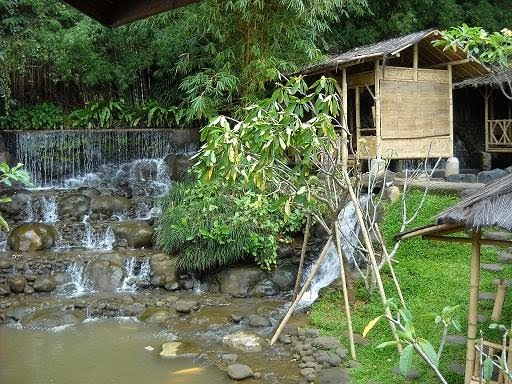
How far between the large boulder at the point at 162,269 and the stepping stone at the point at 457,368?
5.57 meters

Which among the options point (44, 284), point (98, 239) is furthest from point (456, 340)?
point (98, 239)

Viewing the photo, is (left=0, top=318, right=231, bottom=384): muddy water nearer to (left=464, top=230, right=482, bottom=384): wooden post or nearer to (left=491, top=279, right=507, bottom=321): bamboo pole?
(left=464, top=230, right=482, bottom=384): wooden post

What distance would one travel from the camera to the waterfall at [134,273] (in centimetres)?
1021

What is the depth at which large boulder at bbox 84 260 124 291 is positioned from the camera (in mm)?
10086

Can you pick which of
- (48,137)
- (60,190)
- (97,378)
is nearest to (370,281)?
(97,378)

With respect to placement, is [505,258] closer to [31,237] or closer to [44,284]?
[44,284]

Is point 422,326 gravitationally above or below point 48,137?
below

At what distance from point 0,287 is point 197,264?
3477 millimetres

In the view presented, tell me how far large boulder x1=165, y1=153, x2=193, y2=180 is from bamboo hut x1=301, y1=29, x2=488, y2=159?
422cm

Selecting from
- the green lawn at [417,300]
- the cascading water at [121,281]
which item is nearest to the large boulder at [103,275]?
the cascading water at [121,281]

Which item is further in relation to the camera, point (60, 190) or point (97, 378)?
point (60, 190)

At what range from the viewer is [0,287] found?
9805mm

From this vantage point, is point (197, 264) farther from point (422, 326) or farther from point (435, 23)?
point (435, 23)

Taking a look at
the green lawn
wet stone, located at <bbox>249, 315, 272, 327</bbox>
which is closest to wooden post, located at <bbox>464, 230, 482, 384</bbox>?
the green lawn
